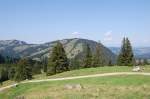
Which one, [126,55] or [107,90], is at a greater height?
[126,55]

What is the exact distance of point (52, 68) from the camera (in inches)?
3125

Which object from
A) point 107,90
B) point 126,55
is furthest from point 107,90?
point 126,55

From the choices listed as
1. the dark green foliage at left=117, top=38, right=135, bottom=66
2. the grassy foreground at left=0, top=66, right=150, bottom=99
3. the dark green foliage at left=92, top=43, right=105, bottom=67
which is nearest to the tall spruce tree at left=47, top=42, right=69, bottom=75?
the dark green foliage at left=92, top=43, right=105, bottom=67

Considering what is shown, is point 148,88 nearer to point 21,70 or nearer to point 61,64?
point 61,64

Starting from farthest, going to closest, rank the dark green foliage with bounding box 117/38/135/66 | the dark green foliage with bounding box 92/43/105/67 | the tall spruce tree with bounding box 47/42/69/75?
the dark green foliage with bounding box 92/43/105/67
the dark green foliage with bounding box 117/38/135/66
the tall spruce tree with bounding box 47/42/69/75

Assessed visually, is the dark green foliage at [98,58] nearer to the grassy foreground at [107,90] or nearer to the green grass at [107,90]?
the grassy foreground at [107,90]

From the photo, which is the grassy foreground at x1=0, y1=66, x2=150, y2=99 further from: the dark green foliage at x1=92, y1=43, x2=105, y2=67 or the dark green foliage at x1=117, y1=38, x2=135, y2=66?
the dark green foliage at x1=92, y1=43, x2=105, y2=67

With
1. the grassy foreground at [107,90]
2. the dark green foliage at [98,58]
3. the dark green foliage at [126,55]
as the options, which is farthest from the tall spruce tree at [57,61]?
the grassy foreground at [107,90]

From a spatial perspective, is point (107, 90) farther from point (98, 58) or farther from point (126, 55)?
point (98, 58)

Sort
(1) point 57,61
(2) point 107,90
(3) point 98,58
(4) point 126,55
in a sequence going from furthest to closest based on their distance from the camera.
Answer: (3) point 98,58
(4) point 126,55
(1) point 57,61
(2) point 107,90

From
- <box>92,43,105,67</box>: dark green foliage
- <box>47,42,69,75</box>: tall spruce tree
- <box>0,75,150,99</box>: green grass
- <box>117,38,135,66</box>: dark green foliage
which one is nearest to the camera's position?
<box>0,75,150,99</box>: green grass

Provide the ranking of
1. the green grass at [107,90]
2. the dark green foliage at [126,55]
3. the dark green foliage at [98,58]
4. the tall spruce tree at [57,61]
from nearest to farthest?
the green grass at [107,90] → the tall spruce tree at [57,61] → the dark green foliage at [126,55] → the dark green foliage at [98,58]

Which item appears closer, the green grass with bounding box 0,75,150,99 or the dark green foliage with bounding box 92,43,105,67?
the green grass with bounding box 0,75,150,99

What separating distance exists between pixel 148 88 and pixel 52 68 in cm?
5082
